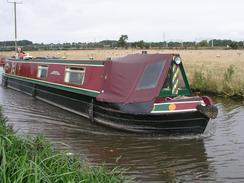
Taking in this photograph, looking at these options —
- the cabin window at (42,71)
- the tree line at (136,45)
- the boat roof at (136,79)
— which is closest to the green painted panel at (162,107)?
the boat roof at (136,79)

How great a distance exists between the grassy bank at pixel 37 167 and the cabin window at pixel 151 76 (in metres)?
5.96

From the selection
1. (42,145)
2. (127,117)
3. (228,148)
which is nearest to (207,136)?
(228,148)

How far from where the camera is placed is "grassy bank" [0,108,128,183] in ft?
15.3

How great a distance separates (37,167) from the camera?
4.66 m

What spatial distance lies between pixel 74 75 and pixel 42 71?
4.07m

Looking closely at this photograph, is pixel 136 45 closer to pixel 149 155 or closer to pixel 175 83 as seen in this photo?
pixel 175 83

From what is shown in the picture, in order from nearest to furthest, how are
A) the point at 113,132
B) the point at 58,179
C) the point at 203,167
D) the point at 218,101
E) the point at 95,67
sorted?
the point at 58,179
the point at 203,167
the point at 113,132
the point at 95,67
the point at 218,101

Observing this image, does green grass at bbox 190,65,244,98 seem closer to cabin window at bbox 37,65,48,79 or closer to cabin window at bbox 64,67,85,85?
cabin window at bbox 64,67,85,85

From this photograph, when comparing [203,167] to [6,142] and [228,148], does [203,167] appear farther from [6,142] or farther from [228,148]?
[6,142]

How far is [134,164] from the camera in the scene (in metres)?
9.33

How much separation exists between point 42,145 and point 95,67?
7808 mm

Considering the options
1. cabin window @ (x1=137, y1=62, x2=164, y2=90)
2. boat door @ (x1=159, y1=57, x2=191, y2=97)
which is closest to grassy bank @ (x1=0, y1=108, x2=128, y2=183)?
cabin window @ (x1=137, y1=62, x2=164, y2=90)

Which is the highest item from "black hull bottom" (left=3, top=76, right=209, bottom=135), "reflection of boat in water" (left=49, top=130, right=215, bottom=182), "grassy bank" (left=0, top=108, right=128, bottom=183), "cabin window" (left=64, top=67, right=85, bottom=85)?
"cabin window" (left=64, top=67, right=85, bottom=85)

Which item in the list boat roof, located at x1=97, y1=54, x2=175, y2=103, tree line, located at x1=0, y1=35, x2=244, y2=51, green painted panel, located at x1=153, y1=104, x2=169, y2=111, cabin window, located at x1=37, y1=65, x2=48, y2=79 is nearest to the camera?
green painted panel, located at x1=153, y1=104, x2=169, y2=111
